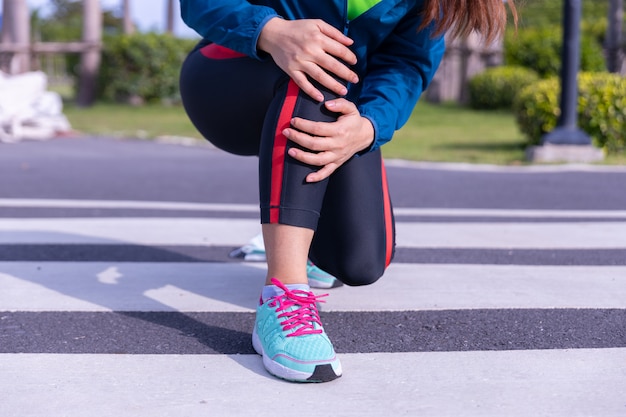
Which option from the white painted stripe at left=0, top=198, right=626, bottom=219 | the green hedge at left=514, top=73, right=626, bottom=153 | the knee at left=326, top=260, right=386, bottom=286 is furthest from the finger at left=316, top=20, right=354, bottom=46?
the green hedge at left=514, top=73, right=626, bottom=153

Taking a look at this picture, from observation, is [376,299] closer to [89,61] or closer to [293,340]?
[293,340]

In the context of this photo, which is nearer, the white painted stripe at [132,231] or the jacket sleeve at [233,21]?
the jacket sleeve at [233,21]

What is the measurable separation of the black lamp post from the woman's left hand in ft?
19.5

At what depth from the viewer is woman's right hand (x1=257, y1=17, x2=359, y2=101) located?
205 cm

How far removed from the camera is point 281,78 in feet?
7.05

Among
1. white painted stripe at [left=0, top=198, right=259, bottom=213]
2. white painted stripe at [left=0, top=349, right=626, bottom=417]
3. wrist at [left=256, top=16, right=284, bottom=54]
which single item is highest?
wrist at [left=256, top=16, right=284, bottom=54]

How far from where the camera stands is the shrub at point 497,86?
17.0 meters

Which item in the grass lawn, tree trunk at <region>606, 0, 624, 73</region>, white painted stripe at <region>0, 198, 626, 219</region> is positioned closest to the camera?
white painted stripe at <region>0, 198, 626, 219</region>

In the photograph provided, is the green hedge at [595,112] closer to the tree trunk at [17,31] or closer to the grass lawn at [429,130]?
the grass lawn at [429,130]

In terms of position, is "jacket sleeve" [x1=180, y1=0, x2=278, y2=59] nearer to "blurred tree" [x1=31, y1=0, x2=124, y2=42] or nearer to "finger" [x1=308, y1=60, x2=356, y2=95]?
"finger" [x1=308, y1=60, x2=356, y2=95]

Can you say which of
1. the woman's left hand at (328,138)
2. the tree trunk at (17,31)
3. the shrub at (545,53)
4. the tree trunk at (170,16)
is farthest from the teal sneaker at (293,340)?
the tree trunk at (170,16)

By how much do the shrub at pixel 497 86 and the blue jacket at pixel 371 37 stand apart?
14.8 metres

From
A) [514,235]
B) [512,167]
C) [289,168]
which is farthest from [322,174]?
[512,167]

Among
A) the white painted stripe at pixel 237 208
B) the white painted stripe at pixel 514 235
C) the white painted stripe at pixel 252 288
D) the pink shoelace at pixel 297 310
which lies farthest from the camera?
the white painted stripe at pixel 237 208
